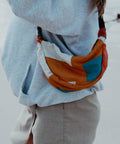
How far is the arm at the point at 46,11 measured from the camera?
2.53 ft

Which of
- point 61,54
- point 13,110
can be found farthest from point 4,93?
point 61,54

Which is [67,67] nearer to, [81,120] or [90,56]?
[90,56]

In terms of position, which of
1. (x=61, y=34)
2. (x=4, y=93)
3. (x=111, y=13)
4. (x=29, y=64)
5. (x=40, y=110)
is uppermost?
(x=61, y=34)

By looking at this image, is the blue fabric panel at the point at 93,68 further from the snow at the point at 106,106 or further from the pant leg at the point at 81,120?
the snow at the point at 106,106

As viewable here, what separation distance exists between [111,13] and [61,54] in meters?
2.65

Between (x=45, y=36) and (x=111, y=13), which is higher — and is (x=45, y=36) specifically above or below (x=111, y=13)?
above

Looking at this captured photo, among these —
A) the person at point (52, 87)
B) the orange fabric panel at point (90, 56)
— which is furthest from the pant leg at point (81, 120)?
the orange fabric panel at point (90, 56)

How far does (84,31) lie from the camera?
0.86 metres

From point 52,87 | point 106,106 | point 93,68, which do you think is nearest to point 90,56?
point 93,68

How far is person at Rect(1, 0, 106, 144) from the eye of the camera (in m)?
0.83

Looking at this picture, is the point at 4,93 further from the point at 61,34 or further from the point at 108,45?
the point at 61,34

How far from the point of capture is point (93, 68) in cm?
87

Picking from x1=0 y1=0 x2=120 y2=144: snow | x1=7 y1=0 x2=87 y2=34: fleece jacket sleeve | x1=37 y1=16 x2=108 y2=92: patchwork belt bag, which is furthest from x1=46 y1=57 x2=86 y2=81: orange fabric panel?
x1=0 y1=0 x2=120 y2=144: snow

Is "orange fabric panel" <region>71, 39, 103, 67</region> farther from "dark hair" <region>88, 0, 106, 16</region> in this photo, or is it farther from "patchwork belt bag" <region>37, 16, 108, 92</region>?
"dark hair" <region>88, 0, 106, 16</region>
